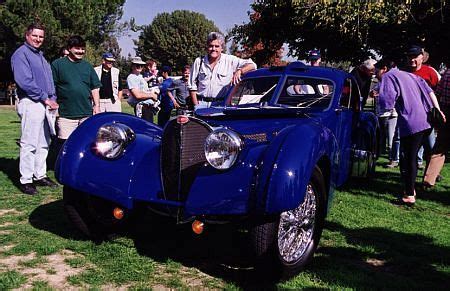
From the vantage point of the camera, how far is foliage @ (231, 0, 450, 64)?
669 inches

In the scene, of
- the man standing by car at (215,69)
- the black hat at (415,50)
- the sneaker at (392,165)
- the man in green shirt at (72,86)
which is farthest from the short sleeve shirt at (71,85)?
the sneaker at (392,165)

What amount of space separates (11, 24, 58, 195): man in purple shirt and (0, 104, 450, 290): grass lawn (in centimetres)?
53

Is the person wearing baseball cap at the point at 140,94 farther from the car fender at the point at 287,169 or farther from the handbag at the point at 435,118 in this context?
the car fender at the point at 287,169

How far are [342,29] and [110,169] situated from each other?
1606 cm

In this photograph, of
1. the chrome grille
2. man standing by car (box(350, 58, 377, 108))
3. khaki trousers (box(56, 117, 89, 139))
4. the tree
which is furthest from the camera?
the tree

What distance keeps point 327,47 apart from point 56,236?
69.9ft

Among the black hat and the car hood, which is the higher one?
the black hat

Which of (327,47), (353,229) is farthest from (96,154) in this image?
(327,47)

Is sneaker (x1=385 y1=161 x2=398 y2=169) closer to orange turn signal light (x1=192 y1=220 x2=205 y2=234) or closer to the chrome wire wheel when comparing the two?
the chrome wire wheel

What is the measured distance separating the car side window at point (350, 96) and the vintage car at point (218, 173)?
0.67m

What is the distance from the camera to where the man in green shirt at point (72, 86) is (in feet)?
18.6

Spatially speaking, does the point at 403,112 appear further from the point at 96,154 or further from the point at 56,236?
the point at 56,236

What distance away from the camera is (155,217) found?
15.2ft

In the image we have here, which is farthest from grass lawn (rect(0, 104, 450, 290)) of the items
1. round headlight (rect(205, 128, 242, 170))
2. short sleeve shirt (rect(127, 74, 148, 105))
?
short sleeve shirt (rect(127, 74, 148, 105))
